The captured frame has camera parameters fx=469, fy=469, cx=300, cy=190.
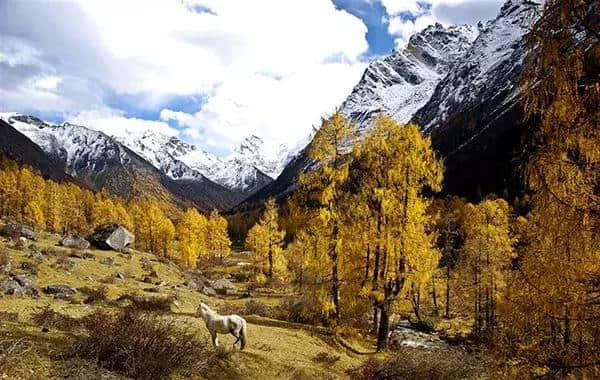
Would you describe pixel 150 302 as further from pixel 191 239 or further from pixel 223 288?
pixel 191 239

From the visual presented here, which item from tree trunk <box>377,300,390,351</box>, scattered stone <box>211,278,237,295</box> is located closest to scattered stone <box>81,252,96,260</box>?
scattered stone <box>211,278,237,295</box>

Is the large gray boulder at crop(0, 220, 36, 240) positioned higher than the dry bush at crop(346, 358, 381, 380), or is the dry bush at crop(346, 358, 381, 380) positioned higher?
the large gray boulder at crop(0, 220, 36, 240)

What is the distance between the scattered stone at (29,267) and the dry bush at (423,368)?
73.4 ft

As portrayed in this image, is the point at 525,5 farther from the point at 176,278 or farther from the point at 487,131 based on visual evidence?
the point at 487,131

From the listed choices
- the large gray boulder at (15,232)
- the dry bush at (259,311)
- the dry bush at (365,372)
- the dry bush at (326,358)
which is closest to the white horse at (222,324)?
the dry bush at (326,358)

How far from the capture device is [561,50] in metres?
6.98

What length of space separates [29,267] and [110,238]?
17577mm

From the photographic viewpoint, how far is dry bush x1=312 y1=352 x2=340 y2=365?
20609 mm

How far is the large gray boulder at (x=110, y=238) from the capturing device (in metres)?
47.8

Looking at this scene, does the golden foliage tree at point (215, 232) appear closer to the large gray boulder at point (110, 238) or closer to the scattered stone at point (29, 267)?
the large gray boulder at point (110, 238)

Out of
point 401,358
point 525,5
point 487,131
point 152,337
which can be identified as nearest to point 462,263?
point 401,358

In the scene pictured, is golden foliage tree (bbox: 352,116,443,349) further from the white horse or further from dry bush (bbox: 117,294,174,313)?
dry bush (bbox: 117,294,174,313)

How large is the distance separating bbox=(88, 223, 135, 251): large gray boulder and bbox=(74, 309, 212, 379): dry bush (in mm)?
36183

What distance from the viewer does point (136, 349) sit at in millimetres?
12133
